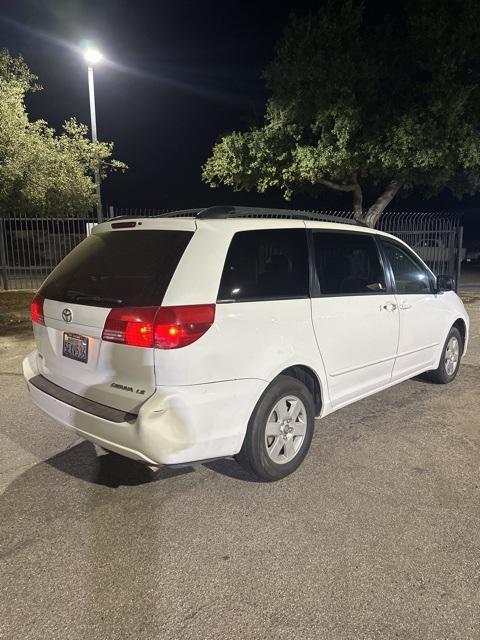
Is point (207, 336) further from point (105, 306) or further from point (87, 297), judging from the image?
point (87, 297)

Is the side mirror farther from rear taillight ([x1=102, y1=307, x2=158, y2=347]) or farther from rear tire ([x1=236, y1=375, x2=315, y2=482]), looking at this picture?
rear taillight ([x1=102, y1=307, x2=158, y2=347])

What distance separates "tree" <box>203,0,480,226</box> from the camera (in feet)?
38.7

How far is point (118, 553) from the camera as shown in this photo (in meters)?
2.59

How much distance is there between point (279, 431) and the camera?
3309mm

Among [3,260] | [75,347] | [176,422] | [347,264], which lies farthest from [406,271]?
[3,260]

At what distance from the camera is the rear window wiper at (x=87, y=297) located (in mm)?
2896

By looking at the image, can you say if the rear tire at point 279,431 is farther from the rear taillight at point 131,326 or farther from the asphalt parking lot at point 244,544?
the rear taillight at point 131,326

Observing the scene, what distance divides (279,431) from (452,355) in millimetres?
3090

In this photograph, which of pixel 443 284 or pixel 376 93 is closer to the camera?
pixel 443 284

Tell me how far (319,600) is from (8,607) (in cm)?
143

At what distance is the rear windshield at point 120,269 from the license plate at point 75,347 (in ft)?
0.75

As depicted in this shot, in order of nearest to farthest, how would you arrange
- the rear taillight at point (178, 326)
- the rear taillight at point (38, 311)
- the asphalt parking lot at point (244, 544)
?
the asphalt parking lot at point (244, 544)
the rear taillight at point (178, 326)
the rear taillight at point (38, 311)

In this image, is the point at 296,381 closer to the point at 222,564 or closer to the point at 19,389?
the point at 222,564

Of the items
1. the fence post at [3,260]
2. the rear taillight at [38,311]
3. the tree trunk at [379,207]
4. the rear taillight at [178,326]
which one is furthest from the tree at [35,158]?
the rear taillight at [178,326]
